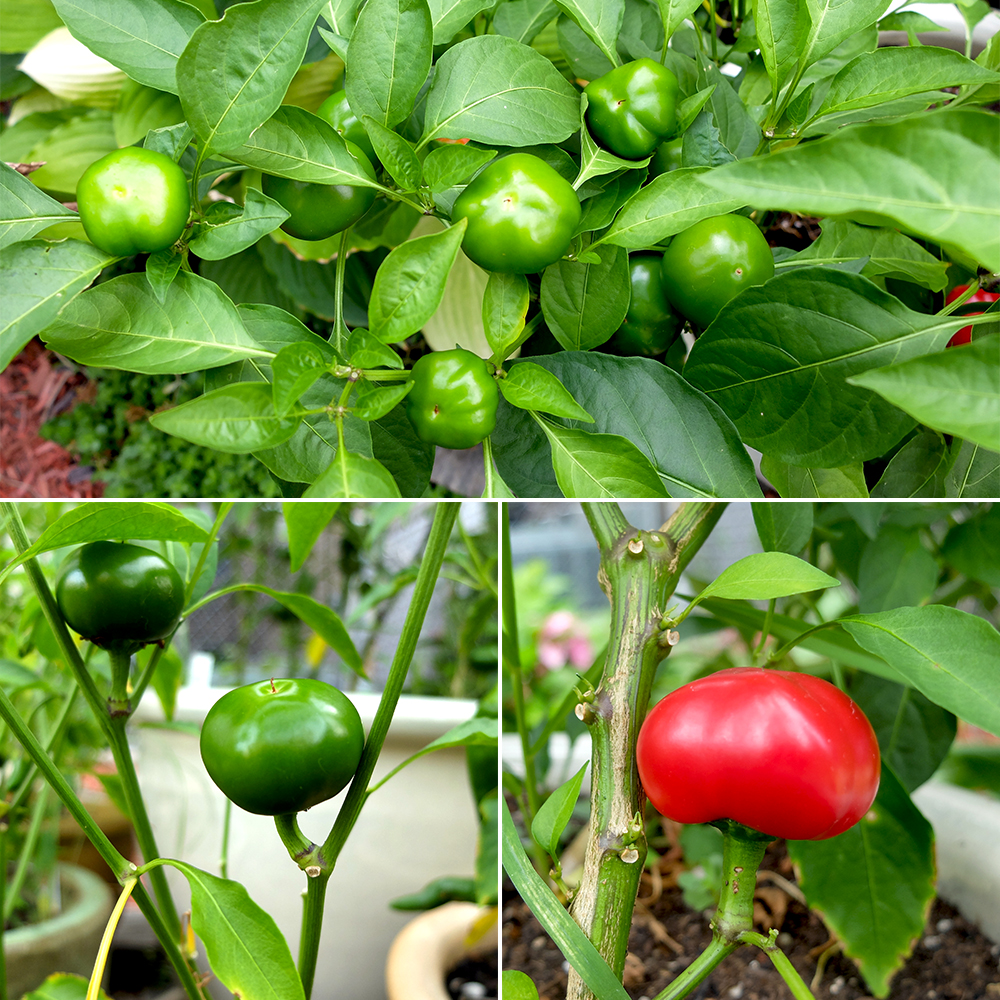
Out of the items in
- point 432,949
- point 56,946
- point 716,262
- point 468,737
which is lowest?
point 56,946

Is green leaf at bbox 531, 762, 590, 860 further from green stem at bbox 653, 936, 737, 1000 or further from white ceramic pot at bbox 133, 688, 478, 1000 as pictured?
white ceramic pot at bbox 133, 688, 478, 1000

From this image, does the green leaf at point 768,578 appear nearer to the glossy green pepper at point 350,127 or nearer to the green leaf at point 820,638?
the green leaf at point 820,638

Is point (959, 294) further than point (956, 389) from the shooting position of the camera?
Yes

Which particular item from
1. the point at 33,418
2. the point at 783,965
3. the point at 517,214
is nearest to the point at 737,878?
the point at 783,965

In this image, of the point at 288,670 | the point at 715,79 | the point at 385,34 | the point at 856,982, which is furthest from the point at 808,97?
the point at 288,670

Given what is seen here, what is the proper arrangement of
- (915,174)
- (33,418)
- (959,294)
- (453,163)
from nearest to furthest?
1. (915,174)
2. (453,163)
3. (959,294)
4. (33,418)

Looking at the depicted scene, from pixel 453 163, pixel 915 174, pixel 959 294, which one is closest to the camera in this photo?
pixel 915 174

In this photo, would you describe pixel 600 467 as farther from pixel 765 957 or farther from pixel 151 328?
pixel 765 957
